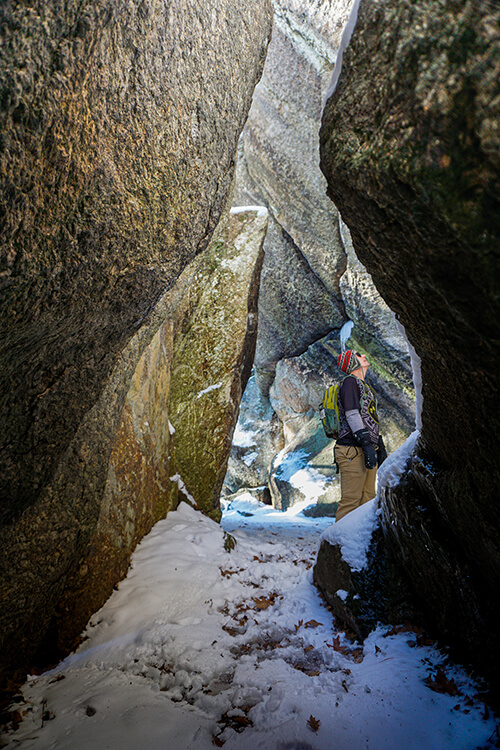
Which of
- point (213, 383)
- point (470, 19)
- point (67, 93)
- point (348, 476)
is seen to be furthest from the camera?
point (213, 383)

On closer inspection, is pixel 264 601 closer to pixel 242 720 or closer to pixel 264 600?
pixel 264 600

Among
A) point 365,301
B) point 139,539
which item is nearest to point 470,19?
point 139,539

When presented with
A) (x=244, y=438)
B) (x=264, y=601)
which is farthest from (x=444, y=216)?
(x=244, y=438)

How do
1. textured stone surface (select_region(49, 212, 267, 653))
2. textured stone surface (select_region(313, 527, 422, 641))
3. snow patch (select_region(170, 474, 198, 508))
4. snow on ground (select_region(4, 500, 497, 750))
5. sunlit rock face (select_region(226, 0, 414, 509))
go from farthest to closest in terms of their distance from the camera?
sunlit rock face (select_region(226, 0, 414, 509)) → snow patch (select_region(170, 474, 198, 508)) → textured stone surface (select_region(49, 212, 267, 653)) → textured stone surface (select_region(313, 527, 422, 641)) → snow on ground (select_region(4, 500, 497, 750))

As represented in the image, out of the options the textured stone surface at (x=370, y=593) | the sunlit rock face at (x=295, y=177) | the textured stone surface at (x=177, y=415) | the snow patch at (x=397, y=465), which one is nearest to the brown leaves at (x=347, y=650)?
the textured stone surface at (x=370, y=593)

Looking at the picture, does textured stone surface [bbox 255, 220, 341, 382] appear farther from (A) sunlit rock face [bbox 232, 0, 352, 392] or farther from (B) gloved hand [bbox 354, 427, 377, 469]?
(B) gloved hand [bbox 354, 427, 377, 469]

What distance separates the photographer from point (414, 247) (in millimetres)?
1746

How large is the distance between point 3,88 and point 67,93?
335 mm

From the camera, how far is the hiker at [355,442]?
4961 mm

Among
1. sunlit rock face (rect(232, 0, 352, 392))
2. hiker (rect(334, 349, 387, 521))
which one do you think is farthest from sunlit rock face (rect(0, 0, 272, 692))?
sunlit rock face (rect(232, 0, 352, 392))

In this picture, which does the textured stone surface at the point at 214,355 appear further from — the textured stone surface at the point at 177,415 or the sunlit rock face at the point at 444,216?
the sunlit rock face at the point at 444,216

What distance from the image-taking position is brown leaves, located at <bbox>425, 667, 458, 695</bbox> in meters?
2.33

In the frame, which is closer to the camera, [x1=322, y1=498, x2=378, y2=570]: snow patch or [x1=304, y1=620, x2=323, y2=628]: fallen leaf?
[x1=304, y1=620, x2=323, y2=628]: fallen leaf

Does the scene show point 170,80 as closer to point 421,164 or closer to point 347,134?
point 347,134
